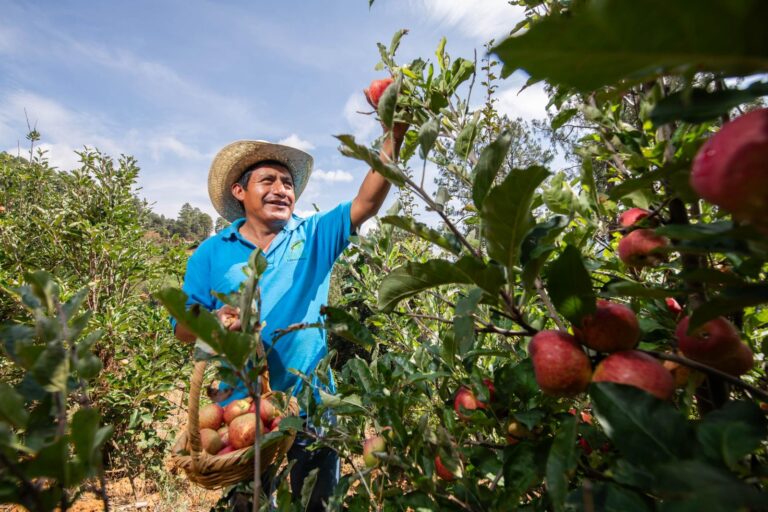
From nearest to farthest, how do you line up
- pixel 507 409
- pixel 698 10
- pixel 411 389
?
pixel 698 10 < pixel 507 409 < pixel 411 389

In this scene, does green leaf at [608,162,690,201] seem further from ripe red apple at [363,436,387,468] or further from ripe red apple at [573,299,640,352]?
ripe red apple at [363,436,387,468]

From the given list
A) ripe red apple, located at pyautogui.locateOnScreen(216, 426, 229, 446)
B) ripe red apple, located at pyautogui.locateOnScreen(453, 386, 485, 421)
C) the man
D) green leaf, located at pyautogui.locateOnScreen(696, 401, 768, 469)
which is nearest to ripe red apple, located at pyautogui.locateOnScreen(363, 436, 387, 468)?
ripe red apple, located at pyautogui.locateOnScreen(453, 386, 485, 421)

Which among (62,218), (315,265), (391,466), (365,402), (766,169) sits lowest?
(391,466)

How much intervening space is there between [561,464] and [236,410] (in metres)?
1.86

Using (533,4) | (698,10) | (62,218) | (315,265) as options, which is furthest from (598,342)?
(62,218)

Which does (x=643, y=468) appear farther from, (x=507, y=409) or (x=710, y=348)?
(x=507, y=409)

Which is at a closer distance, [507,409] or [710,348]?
[710,348]

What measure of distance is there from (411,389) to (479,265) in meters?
0.70

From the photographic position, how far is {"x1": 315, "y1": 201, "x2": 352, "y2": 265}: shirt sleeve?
7.73ft

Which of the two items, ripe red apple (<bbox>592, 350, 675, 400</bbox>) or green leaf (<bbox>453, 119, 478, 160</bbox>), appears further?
green leaf (<bbox>453, 119, 478, 160</bbox>)

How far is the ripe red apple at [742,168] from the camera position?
10.3 inches

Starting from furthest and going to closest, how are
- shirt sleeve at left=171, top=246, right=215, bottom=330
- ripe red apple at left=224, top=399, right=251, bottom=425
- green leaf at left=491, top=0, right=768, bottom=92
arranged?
shirt sleeve at left=171, top=246, right=215, bottom=330 < ripe red apple at left=224, top=399, right=251, bottom=425 < green leaf at left=491, top=0, right=768, bottom=92

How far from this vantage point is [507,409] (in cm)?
85

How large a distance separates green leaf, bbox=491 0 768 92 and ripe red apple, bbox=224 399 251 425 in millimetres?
2069
